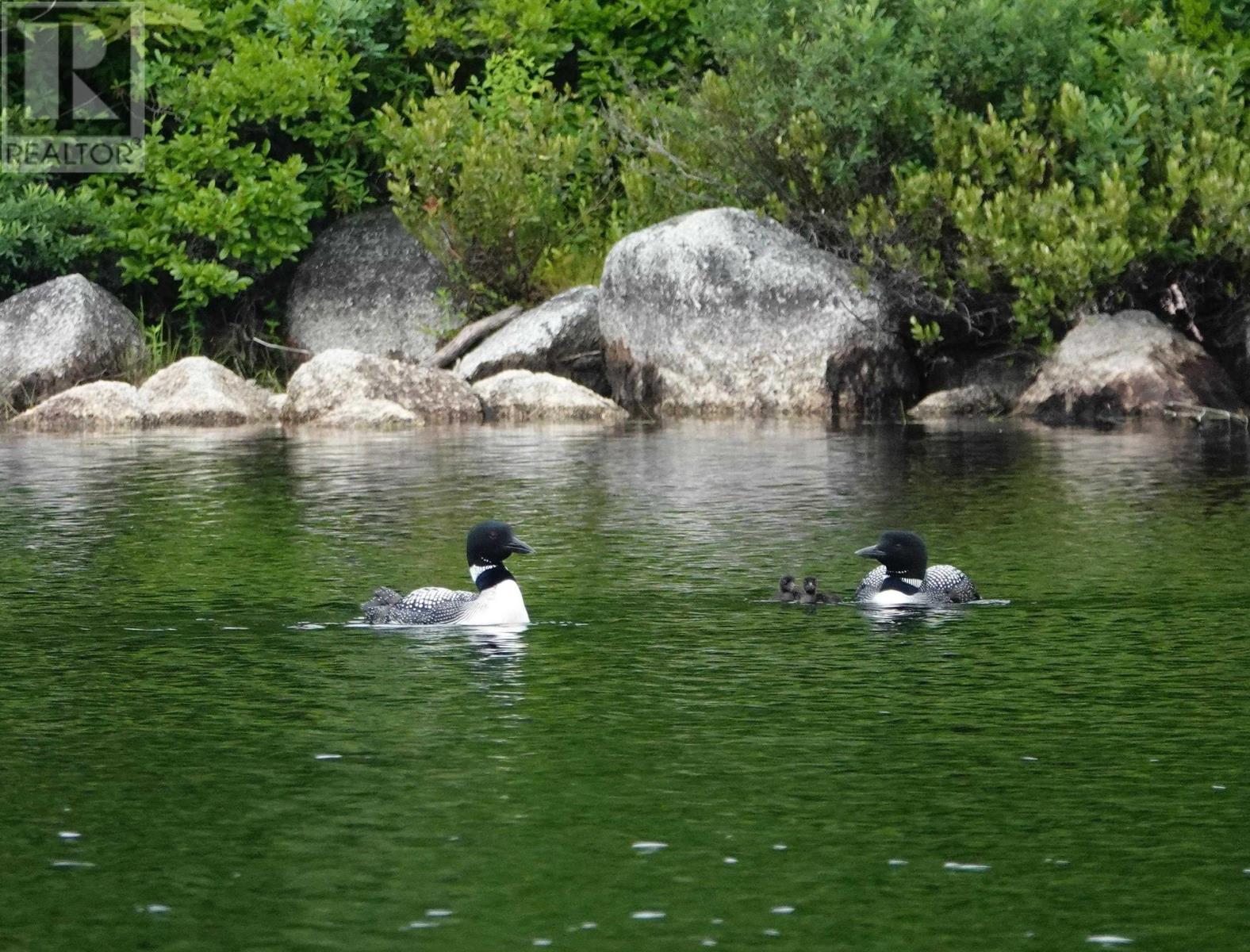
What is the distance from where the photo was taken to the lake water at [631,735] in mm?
7449

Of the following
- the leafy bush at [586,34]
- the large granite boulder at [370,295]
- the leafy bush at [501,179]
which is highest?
the leafy bush at [586,34]

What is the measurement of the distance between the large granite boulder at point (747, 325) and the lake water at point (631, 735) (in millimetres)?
12550

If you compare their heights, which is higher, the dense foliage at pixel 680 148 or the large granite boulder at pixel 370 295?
the dense foliage at pixel 680 148

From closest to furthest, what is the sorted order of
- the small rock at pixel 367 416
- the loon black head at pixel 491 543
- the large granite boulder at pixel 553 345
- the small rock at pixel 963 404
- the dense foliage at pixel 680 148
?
1. the loon black head at pixel 491 543
2. the dense foliage at pixel 680 148
3. the small rock at pixel 367 416
4. the small rock at pixel 963 404
5. the large granite boulder at pixel 553 345

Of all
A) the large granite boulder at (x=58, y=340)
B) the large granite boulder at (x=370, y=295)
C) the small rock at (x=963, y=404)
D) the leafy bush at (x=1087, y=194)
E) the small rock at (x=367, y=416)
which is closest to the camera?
the leafy bush at (x=1087, y=194)

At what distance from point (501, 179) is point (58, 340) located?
698 centimetres

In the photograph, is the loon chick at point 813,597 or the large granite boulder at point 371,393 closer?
the loon chick at point 813,597

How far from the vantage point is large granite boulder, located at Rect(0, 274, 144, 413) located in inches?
1344

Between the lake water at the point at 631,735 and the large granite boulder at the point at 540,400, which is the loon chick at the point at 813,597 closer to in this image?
the lake water at the point at 631,735

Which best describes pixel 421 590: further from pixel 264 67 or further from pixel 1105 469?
pixel 264 67

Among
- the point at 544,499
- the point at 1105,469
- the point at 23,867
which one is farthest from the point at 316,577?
the point at 1105,469

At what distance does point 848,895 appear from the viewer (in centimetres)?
754

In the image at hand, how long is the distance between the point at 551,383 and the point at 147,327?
8.15 meters

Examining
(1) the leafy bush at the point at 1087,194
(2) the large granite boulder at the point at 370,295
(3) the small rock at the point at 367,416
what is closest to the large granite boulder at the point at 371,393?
(3) the small rock at the point at 367,416
